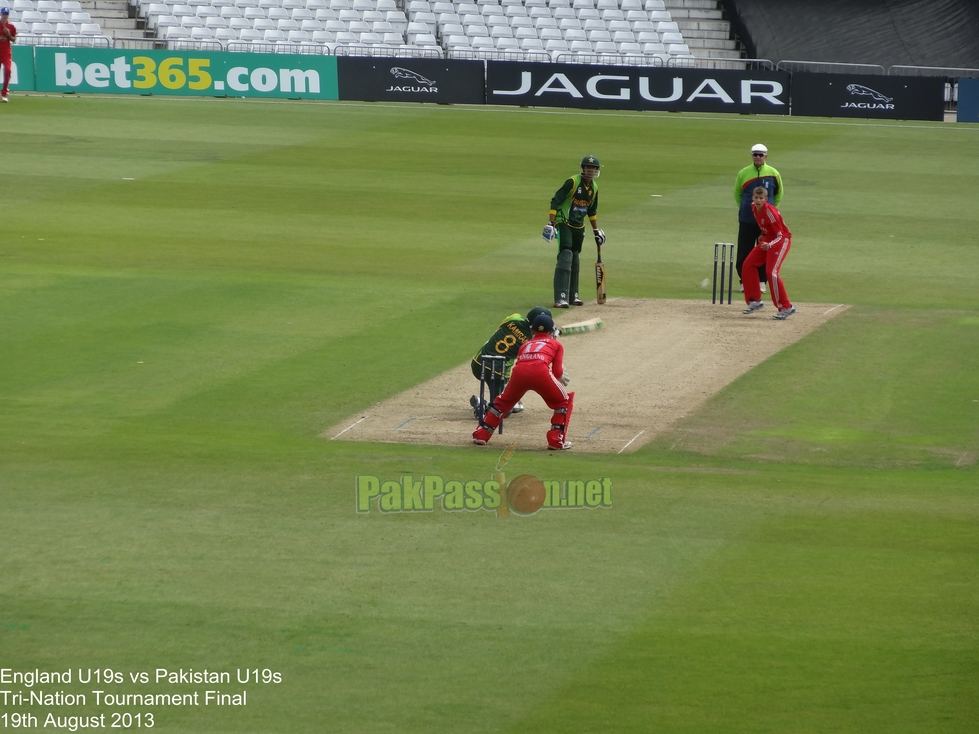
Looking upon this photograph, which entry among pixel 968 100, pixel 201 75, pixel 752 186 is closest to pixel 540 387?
pixel 752 186

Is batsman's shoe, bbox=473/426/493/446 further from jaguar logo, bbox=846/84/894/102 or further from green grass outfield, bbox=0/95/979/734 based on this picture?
jaguar logo, bbox=846/84/894/102

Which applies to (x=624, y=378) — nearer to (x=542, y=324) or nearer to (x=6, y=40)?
(x=542, y=324)

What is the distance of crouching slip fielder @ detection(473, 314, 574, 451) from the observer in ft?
41.7

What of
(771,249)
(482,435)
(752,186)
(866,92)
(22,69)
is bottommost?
(482,435)

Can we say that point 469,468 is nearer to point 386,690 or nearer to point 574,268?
point 386,690

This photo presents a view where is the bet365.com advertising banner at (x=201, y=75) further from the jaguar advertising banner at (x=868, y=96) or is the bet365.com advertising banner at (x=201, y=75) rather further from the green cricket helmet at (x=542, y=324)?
the green cricket helmet at (x=542, y=324)

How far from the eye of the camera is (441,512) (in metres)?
11.2

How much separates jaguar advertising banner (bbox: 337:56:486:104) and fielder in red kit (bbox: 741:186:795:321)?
79.0 ft

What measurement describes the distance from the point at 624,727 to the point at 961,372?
9611 mm

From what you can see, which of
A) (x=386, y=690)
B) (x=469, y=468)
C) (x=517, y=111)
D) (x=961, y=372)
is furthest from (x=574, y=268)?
(x=517, y=111)

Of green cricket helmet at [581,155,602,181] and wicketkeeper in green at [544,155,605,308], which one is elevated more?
green cricket helmet at [581,155,602,181]

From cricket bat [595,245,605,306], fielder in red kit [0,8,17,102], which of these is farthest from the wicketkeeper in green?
fielder in red kit [0,8,17,102]

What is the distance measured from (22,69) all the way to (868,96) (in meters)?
23.6

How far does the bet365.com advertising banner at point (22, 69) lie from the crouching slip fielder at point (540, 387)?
31.7 m
